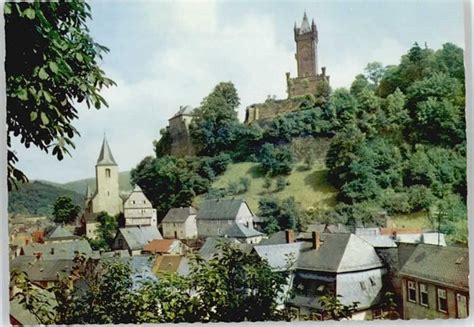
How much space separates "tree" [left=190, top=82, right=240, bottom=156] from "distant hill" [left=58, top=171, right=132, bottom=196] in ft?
1.02

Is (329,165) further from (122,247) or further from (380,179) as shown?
(122,247)

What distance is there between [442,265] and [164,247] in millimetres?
1067

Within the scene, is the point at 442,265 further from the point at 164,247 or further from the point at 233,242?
the point at 164,247

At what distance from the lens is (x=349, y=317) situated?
2.54 meters

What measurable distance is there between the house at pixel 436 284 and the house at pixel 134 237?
3.25ft

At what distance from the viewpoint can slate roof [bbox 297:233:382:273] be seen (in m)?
2.58

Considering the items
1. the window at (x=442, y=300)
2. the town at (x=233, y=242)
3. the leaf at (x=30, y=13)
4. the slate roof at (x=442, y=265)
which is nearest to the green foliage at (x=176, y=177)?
the town at (x=233, y=242)

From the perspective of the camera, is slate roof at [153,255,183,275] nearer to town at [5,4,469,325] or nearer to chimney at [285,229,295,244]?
town at [5,4,469,325]

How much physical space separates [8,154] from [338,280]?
4.48ft

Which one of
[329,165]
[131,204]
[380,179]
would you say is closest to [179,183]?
[131,204]

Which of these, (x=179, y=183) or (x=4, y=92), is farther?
(x=179, y=183)

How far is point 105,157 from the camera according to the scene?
267cm

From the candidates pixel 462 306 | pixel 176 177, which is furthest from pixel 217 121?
pixel 462 306

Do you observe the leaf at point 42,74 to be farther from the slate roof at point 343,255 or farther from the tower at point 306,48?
the slate roof at point 343,255
